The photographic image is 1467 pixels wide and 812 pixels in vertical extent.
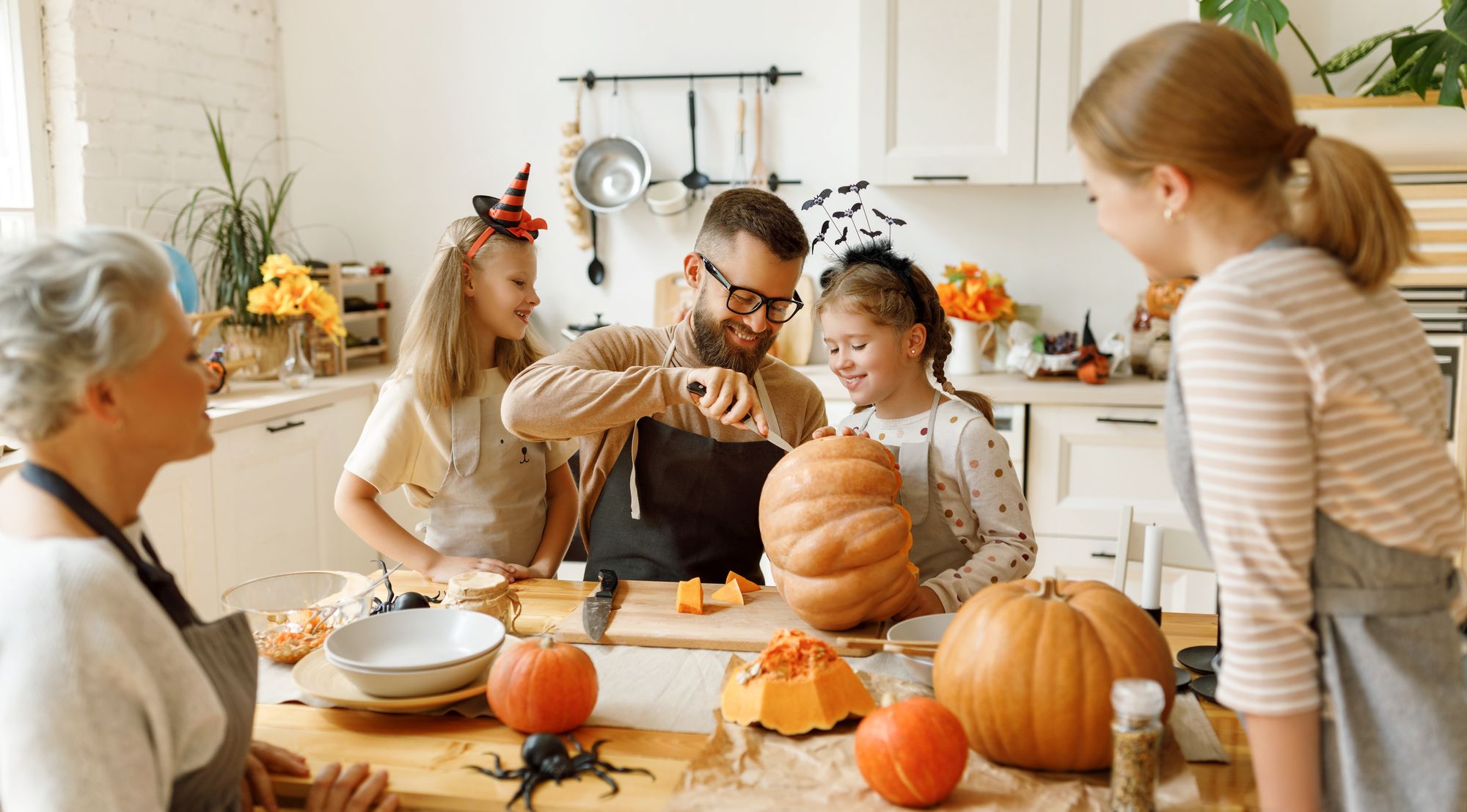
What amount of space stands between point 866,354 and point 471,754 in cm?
107

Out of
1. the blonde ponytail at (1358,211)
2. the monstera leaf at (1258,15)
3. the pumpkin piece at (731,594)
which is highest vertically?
the monstera leaf at (1258,15)

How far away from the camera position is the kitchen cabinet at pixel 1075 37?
352 cm

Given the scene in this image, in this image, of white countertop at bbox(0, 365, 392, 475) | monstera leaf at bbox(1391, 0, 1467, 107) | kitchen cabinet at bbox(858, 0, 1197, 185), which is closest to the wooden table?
white countertop at bbox(0, 365, 392, 475)

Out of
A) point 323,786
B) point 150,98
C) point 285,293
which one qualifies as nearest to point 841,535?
point 323,786

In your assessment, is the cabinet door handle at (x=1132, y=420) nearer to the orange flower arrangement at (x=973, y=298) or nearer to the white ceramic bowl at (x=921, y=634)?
the orange flower arrangement at (x=973, y=298)

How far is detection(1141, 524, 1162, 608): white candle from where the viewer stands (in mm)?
1513

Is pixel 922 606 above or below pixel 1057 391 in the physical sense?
below

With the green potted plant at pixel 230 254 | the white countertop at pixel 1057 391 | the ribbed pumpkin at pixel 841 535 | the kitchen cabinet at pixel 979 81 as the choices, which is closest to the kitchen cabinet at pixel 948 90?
the kitchen cabinet at pixel 979 81

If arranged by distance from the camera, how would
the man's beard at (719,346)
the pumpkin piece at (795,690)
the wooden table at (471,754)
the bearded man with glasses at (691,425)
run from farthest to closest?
the man's beard at (719,346) → the bearded man with glasses at (691,425) → the pumpkin piece at (795,690) → the wooden table at (471,754)

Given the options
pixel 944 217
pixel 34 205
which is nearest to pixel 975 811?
pixel 944 217

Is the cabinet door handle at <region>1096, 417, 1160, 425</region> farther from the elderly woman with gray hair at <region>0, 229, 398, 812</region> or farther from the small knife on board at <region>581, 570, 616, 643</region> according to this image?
the elderly woman with gray hair at <region>0, 229, 398, 812</region>

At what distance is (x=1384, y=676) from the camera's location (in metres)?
1.00

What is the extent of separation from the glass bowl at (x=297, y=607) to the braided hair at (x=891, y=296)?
1.00m

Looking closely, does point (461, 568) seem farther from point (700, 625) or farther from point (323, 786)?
point (323, 786)
